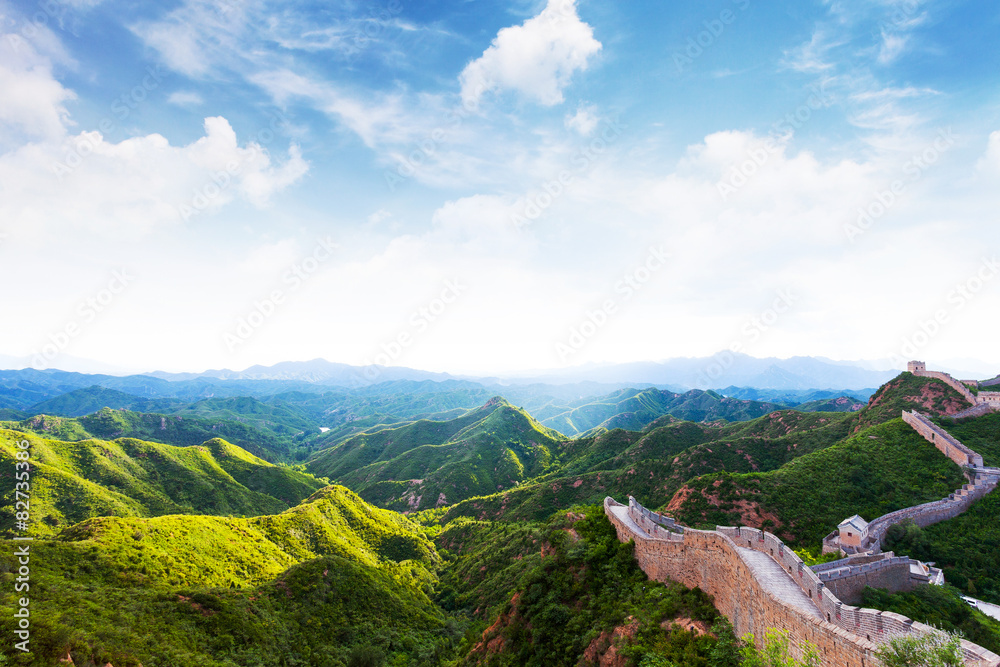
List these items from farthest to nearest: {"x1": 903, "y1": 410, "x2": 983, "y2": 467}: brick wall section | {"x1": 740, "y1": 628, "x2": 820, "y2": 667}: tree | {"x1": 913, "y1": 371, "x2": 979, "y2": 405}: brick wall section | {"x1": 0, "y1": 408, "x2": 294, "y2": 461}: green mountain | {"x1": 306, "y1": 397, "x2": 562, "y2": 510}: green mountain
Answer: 1. {"x1": 0, "y1": 408, "x2": 294, "y2": 461}: green mountain
2. {"x1": 306, "y1": 397, "x2": 562, "y2": 510}: green mountain
3. {"x1": 913, "y1": 371, "x2": 979, "y2": 405}: brick wall section
4. {"x1": 903, "y1": 410, "x2": 983, "y2": 467}: brick wall section
5. {"x1": 740, "y1": 628, "x2": 820, "y2": 667}: tree

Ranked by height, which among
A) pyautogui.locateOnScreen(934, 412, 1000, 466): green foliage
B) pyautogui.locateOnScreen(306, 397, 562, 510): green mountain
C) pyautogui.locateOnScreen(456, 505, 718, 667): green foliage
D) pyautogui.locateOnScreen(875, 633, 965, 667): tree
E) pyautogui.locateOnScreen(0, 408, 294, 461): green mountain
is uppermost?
pyautogui.locateOnScreen(875, 633, 965, 667): tree

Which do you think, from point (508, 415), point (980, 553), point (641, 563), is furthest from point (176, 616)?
point (508, 415)

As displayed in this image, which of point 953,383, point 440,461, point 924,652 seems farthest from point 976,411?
point 440,461

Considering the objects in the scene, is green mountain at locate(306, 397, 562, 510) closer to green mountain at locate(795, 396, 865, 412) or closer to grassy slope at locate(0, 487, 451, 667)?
grassy slope at locate(0, 487, 451, 667)

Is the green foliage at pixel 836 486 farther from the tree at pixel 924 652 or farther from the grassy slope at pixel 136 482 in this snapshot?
the grassy slope at pixel 136 482

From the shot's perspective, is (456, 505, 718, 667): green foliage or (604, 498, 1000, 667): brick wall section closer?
(604, 498, 1000, 667): brick wall section

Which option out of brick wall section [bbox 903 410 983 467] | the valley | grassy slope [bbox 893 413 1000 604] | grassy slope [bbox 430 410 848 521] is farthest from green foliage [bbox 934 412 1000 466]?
grassy slope [bbox 430 410 848 521]
